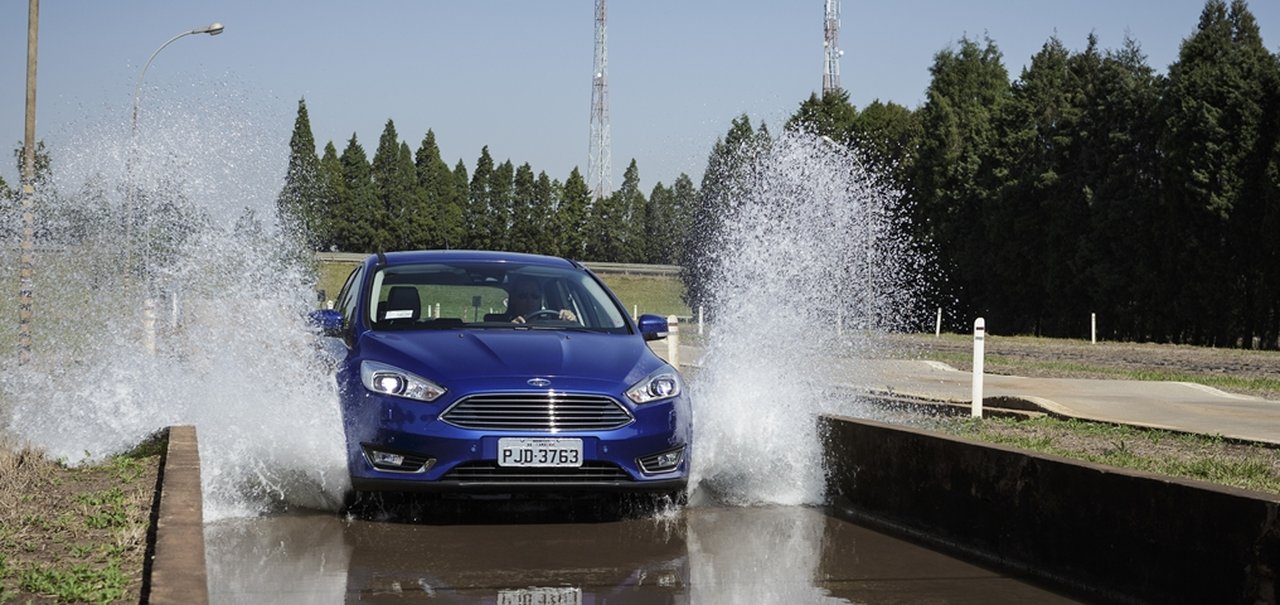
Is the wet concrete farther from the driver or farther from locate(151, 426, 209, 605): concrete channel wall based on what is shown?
the driver

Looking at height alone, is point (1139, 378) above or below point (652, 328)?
below

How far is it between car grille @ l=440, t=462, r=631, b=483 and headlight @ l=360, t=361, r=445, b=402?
1.40 ft

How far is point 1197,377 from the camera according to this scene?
25.3 metres

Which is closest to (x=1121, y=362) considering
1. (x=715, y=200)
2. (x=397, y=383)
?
(x=397, y=383)

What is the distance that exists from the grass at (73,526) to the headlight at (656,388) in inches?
103

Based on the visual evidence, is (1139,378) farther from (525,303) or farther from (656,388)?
(656,388)

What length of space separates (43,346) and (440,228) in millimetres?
122853

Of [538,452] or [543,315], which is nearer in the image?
[538,452]

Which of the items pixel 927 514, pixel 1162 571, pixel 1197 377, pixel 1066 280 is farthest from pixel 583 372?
pixel 1066 280

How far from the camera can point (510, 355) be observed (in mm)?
9055

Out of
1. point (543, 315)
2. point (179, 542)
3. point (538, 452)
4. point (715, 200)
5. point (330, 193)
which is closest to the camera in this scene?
point (179, 542)

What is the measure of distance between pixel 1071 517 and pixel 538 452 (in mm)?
2761

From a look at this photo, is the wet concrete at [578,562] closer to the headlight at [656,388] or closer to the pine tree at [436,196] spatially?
the headlight at [656,388]

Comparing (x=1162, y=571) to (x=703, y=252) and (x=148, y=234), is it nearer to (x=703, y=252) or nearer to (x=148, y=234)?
(x=148, y=234)
